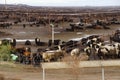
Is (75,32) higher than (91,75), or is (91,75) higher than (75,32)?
(91,75)

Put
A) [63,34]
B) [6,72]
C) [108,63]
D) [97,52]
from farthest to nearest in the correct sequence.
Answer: [63,34] < [97,52] < [6,72] < [108,63]

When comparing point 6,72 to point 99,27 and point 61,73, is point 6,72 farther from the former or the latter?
point 99,27

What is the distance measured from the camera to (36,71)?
21.0 metres

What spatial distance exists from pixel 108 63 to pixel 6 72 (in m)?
9.84

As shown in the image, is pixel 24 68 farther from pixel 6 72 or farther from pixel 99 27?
pixel 99 27

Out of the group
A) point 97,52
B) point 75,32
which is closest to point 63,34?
point 75,32

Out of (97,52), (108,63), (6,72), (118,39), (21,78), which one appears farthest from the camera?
(118,39)

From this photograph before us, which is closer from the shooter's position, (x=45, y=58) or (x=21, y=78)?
(x=21, y=78)

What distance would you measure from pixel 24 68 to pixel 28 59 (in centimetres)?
184

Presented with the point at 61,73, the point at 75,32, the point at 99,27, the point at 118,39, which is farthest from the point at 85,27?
the point at 61,73

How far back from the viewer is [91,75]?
18844mm

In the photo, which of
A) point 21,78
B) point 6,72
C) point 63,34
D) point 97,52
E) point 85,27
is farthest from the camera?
point 85,27

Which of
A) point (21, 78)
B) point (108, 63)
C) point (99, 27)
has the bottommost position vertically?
point (99, 27)

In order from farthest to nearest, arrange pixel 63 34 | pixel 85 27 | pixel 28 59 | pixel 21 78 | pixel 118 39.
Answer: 1. pixel 85 27
2. pixel 63 34
3. pixel 118 39
4. pixel 28 59
5. pixel 21 78
